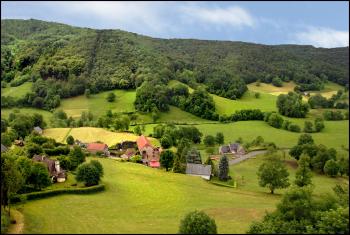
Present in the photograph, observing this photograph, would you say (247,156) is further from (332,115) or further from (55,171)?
(55,171)

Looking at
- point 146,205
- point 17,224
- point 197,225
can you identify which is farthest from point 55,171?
point 197,225

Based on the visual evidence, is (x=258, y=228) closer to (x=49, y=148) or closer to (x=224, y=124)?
(x=49, y=148)

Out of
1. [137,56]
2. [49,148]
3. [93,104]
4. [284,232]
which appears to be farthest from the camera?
[137,56]

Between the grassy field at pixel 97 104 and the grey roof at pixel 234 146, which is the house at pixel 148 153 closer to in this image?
the grey roof at pixel 234 146

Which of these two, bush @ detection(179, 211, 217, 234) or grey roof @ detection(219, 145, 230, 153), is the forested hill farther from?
bush @ detection(179, 211, 217, 234)

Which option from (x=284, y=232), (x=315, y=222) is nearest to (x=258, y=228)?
(x=284, y=232)

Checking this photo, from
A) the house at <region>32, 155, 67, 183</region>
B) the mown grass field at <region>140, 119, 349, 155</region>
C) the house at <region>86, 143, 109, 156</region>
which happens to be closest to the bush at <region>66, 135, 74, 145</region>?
the house at <region>86, 143, 109, 156</region>

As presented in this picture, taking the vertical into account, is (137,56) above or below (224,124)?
above
